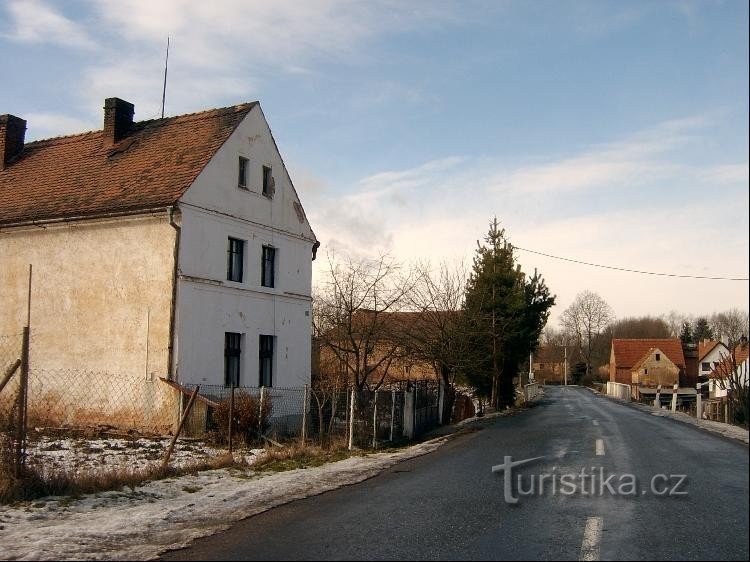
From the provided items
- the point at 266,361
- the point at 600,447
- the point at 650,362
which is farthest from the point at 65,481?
the point at 650,362

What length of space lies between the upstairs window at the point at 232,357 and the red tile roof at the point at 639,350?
77.1 metres

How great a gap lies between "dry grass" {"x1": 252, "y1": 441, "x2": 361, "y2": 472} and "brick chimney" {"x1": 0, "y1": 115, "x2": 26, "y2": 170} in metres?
17.6

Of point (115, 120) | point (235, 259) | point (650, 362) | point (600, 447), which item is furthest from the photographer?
point (650, 362)

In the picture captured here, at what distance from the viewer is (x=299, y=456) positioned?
15.4 meters

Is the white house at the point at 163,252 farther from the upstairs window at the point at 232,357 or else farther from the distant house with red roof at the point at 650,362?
the distant house with red roof at the point at 650,362

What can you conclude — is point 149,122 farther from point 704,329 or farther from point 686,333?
point 686,333

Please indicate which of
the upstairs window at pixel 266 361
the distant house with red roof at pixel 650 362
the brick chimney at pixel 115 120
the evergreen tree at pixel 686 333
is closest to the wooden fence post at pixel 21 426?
the upstairs window at pixel 266 361

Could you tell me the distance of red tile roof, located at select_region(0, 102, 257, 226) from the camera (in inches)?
858

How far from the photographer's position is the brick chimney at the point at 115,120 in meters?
25.5

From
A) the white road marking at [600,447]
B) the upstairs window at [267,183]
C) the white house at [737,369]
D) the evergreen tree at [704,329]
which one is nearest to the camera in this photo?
the white house at [737,369]

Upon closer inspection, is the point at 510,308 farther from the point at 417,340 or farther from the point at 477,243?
the point at 417,340

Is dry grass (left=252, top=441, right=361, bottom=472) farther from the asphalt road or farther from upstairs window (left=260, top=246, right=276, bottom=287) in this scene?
upstairs window (left=260, top=246, right=276, bottom=287)

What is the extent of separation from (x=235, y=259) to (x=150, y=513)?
14.6 meters

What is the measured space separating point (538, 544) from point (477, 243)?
35.3 metres
